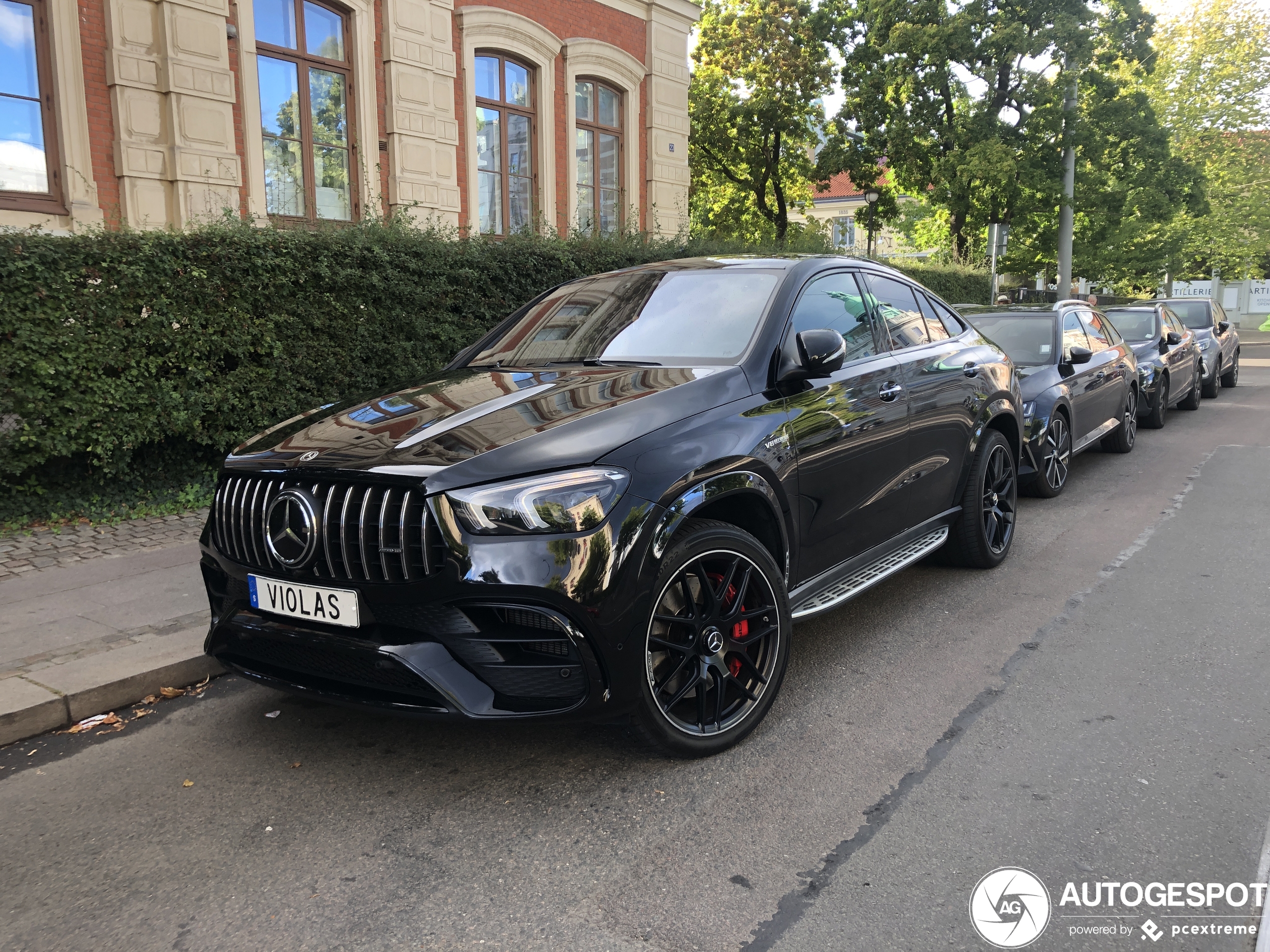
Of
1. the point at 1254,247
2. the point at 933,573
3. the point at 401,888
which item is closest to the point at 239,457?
the point at 401,888


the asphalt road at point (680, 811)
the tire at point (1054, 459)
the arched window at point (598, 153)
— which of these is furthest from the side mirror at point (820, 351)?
the arched window at point (598, 153)

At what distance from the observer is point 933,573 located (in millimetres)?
5836

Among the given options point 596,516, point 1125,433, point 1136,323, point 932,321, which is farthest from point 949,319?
point 1136,323

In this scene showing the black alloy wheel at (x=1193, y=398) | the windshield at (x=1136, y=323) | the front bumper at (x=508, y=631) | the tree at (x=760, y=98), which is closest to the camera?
the front bumper at (x=508, y=631)

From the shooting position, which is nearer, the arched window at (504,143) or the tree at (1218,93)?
the arched window at (504,143)

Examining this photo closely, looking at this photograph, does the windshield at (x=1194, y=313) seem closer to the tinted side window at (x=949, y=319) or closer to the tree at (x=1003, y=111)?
the tree at (x=1003, y=111)

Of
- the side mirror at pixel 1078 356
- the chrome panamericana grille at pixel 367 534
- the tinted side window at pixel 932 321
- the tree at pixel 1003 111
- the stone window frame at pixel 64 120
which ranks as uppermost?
the tree at pixel 1003 111

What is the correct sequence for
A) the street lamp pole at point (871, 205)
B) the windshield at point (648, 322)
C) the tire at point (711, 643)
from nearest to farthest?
the tire at point (711, 643) → the windshield at point (648, 322) → the street lamp pole at point (871, 205)

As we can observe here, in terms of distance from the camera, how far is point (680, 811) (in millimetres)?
3088

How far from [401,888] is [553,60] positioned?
15016 mm

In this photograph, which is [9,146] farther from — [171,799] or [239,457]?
[171,799]

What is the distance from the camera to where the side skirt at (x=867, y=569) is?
3.97 meters

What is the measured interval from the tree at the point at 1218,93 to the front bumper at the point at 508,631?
118ft

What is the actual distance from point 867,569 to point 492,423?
2.01 meters
